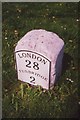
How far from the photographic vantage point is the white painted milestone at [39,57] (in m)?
6.06

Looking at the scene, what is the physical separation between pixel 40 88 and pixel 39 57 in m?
0.76

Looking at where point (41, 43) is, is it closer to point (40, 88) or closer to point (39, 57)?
point (39, 57)

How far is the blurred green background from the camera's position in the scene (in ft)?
20.7

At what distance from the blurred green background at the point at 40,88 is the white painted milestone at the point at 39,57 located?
0.76ft

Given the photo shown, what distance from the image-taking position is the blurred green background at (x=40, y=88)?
631 centimetres

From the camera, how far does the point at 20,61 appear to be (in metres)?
6.38

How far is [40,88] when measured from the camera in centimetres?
659

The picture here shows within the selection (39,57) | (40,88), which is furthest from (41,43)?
(40,88)

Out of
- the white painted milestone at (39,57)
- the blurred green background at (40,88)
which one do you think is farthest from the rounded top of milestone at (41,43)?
the blurred green background at (40,88)

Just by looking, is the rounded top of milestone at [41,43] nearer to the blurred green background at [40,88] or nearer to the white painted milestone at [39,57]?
the white painted milestone at [39,57]

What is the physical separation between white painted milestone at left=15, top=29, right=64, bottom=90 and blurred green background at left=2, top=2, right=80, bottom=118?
0.23m

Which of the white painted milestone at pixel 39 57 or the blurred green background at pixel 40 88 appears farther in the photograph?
Result: the blurred green background at pixel 40 88

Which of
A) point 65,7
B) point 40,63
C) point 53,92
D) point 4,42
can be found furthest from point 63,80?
point 65,7

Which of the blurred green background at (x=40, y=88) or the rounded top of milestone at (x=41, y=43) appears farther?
the blurred green background at (x=40, y=88)
